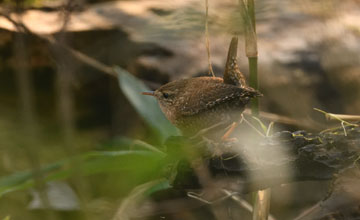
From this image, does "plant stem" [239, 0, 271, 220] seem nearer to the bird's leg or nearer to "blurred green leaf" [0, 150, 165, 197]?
the bird's leg

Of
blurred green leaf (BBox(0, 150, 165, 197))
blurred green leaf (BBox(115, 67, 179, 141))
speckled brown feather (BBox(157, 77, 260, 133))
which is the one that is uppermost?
speckled brown feather (BBox(157, 77, 260, 133))

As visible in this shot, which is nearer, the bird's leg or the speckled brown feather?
the speckled brown feather

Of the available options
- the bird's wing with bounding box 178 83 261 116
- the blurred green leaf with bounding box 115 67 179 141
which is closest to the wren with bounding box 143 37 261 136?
the bird's wing with bounding box 178 83 261 116

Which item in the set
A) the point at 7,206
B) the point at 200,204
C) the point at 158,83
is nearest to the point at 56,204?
the point at 7,206

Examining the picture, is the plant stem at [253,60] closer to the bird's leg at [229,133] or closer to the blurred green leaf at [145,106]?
the bird's leg at [229,133]

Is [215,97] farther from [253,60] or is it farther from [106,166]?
[106,166]

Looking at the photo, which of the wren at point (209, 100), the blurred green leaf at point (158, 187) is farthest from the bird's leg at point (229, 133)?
the blurred green leaf at point (158, 187)

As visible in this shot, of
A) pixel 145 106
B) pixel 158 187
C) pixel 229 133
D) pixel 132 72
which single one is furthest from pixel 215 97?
pixel 132 72
